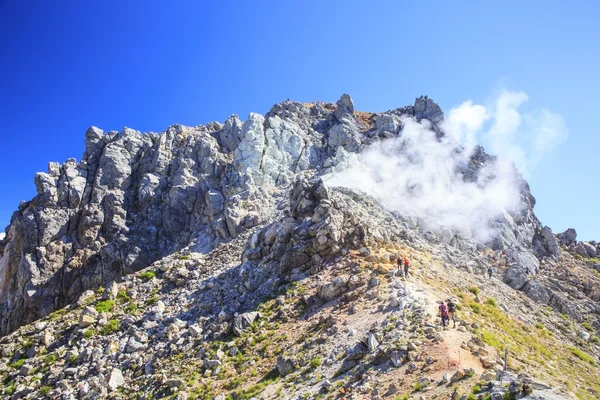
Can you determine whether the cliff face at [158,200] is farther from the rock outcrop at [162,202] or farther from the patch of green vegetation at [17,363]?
the patch of green vegetation at [17,363]

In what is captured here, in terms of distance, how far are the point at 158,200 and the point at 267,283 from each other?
125 feet

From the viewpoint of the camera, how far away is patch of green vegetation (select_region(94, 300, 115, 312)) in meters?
35.0

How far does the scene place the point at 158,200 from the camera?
66.1 metres

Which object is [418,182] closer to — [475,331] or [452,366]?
[475,331]

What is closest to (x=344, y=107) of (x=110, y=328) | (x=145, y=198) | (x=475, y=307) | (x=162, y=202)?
(x=162, y=202)

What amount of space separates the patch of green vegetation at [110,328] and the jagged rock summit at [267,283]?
92 millimetres

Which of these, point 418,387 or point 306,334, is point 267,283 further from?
point 418,387

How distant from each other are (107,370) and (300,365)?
47.1ft

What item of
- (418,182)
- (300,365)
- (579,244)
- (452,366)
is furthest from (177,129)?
(579,244)

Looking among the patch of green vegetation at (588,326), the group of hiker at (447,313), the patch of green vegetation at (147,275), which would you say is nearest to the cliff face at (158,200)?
the patch of green vegetation at (588,326)

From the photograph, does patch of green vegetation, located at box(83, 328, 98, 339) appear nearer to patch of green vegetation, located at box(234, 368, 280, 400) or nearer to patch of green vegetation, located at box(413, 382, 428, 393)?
patch of green vegetation, located at box(234, 368, 280, 400)

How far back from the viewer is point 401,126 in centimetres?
7919

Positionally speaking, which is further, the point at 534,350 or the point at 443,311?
the point at 534,350

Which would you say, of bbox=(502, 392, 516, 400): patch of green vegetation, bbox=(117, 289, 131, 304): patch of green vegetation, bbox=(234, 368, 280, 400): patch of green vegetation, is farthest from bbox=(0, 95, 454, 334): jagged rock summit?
bbox=(502, 392, 516, 400): patch of green vegetation
